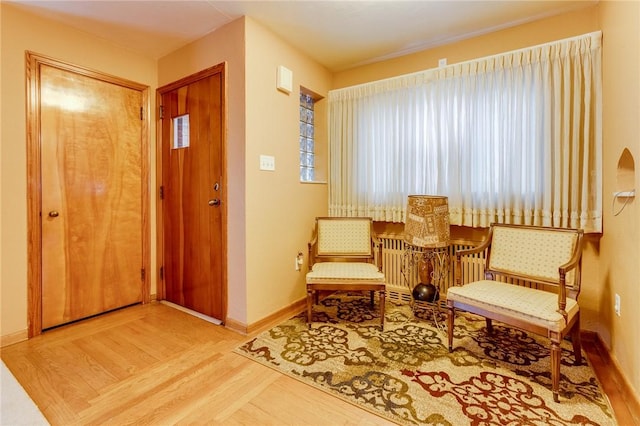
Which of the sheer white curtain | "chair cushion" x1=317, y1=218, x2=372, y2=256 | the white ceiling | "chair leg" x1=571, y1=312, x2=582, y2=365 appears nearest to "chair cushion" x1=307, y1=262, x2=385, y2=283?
"chair cushion" x1=317, y1=218, x2=372, y2=256

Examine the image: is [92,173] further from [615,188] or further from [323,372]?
[615,188]

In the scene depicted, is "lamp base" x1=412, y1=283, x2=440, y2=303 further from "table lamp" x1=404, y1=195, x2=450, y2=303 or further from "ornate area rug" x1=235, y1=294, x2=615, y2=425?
"ornate area rug" x1=235, y1=294, x2=615, y2=425

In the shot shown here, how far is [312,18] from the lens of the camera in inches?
91.9

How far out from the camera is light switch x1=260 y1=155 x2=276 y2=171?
2.45m

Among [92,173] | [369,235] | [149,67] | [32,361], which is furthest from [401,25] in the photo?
[32,361]

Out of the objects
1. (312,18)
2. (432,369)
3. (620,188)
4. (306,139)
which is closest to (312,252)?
(306,139)

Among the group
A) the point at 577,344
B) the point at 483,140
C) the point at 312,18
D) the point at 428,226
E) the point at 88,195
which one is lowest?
the point at 577,344

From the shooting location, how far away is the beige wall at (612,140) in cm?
151

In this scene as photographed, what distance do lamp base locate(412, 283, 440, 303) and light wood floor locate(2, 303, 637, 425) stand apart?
1.22m

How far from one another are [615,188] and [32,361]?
3.83 m

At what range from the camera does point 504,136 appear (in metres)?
2.40

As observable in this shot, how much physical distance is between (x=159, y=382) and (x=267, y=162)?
1.68 metres

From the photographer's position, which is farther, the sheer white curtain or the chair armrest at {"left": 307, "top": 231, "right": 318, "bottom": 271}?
the chair armrest at {"left": 307, "top": 231, "right": 318, "bottom": 271}

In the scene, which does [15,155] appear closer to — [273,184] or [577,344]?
[273,184]
